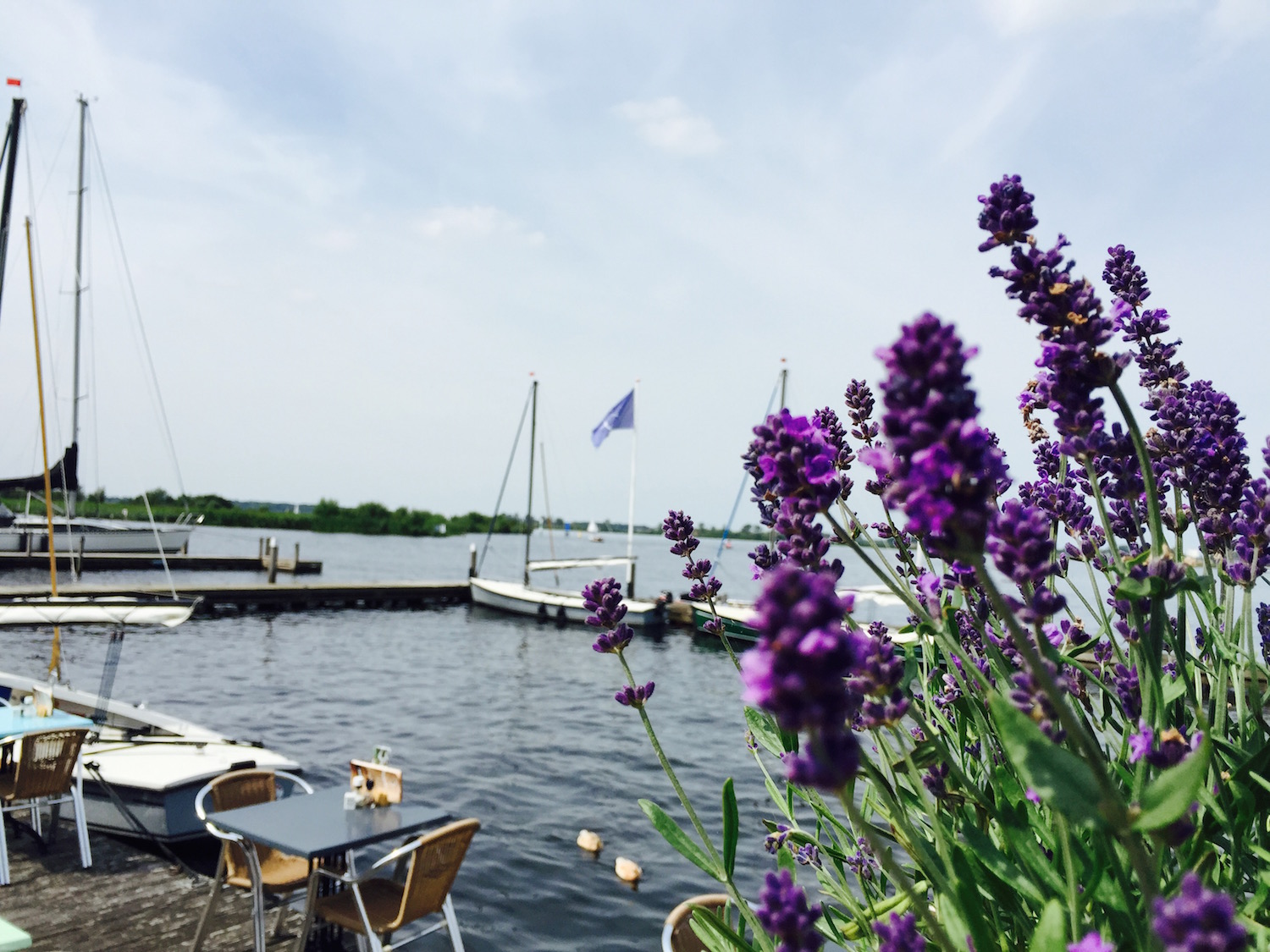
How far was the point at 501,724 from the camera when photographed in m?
15.7

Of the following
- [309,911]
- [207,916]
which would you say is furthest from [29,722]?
[309,911]

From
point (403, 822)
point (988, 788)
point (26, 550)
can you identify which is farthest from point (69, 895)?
point (26, 550)

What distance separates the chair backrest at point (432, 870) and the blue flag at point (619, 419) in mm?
26204

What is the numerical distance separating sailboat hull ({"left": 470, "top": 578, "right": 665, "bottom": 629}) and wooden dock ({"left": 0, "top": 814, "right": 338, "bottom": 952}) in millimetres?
20820

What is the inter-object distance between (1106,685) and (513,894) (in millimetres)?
7894

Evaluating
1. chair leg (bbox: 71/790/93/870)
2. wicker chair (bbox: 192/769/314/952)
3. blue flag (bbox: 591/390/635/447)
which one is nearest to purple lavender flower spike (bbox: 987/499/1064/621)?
wicker chair (bbox: 192/769/314/952)

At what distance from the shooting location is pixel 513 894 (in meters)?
8.45

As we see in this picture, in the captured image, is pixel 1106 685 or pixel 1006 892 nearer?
pixel 1006 892

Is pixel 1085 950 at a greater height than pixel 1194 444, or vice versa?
pixel 1194 444

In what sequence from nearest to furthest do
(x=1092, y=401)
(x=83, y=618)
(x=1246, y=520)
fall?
(x=1092, y=401), (x=1246, y=520), (x=83, y=618)

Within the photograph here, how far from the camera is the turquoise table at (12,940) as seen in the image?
3164 millimetres

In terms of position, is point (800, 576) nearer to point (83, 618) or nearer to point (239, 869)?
point (239, 869)

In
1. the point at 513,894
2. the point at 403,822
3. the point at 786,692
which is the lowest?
the point at 513,894

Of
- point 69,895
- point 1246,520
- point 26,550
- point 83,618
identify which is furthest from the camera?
point 26,550
